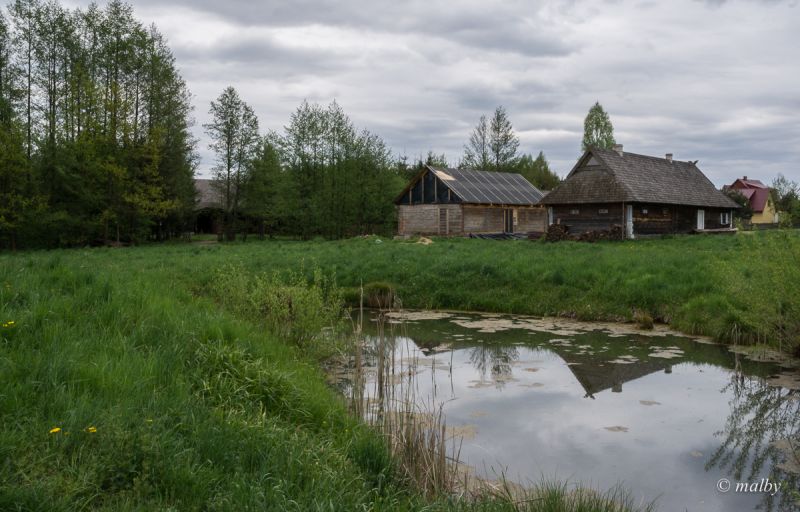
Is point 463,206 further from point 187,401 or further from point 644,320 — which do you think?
point 187,401

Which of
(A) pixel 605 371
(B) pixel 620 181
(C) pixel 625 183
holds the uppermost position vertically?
(B) pixel 620 181

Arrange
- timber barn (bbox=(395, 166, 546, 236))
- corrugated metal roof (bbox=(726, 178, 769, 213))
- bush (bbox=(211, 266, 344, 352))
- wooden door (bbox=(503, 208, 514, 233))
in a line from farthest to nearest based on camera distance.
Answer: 1. corrugated metal roof (bbox=(726, 178, 769, 213))
2. wooden door (bbox=(503, 208, 514, 233))
3. timber barn (bbox=(395, 166, 546, 236))
4. bush (bbox=(211, 266, 344, 352))

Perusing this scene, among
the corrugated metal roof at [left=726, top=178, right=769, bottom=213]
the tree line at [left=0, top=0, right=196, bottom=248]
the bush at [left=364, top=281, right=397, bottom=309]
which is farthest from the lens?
the corrugated metal roof at [left=726, top=178, right=769, bottom=213]

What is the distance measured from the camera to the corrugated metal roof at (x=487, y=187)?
38781 mm

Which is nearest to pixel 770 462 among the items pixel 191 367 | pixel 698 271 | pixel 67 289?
pixel 191 367

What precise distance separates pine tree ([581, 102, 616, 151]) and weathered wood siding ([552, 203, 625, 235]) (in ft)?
84.5

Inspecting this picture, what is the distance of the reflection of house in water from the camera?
28.5 ft

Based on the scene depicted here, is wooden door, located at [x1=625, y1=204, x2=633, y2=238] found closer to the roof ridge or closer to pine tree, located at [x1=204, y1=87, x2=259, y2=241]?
the roof ridge

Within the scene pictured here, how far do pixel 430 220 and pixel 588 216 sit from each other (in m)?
10.7

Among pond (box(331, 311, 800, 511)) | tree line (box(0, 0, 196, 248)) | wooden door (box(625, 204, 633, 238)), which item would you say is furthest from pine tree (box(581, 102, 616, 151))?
pond (box(331, 311, 800, 511))

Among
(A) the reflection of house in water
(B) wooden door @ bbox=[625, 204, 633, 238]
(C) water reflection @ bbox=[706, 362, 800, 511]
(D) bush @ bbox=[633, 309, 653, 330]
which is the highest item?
(B) wooden door @ bbox=[625, 204, 633, 238]

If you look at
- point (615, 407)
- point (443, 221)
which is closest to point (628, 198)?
point (443, 221)

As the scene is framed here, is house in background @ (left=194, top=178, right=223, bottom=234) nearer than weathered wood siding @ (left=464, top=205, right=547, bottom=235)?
No

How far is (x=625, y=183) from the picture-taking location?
1214 inches
